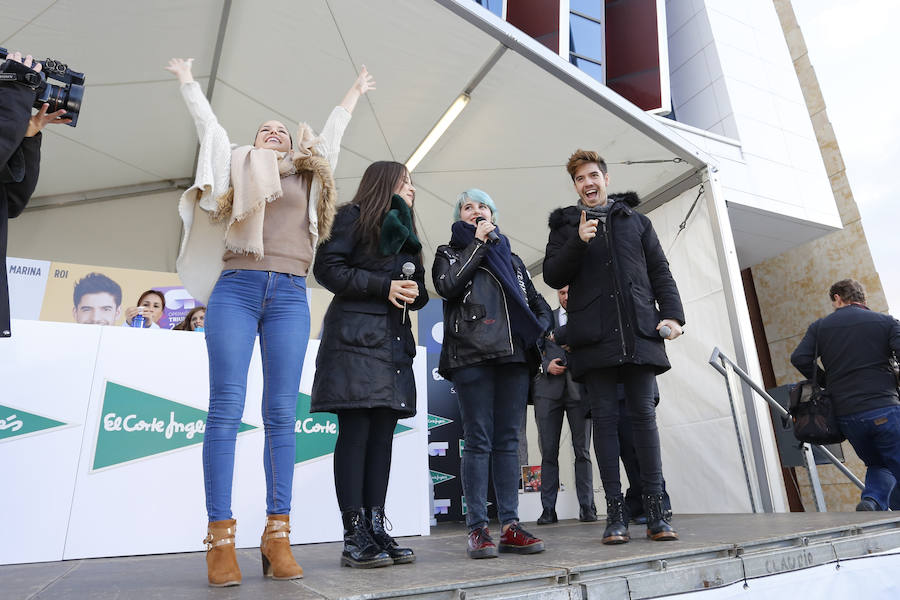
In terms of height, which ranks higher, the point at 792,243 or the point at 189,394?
the point at 792,243

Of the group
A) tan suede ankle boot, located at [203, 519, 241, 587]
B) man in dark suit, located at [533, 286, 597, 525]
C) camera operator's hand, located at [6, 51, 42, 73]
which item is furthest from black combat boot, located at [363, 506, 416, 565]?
man in dark suit, located at [533, 286, 597, 525]

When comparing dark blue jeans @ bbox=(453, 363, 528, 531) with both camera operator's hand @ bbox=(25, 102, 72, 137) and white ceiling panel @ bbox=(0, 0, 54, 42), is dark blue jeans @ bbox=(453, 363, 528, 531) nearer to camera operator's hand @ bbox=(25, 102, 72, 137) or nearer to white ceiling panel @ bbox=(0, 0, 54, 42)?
camera operator's hand @ bbox=(25, 102, 72, 137)

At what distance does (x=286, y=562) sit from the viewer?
57.8 inches

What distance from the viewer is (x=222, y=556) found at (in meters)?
1.40

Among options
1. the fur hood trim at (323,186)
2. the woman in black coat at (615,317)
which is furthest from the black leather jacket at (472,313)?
the fur hood trim at (323,186)

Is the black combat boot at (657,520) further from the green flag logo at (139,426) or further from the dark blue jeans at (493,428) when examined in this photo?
the green flag logo at (139,426)

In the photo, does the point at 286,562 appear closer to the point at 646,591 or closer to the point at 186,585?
the point at 186,585

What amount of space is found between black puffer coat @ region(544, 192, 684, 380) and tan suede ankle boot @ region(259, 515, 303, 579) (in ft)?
3.83

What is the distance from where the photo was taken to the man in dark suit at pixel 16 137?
4.58 feet

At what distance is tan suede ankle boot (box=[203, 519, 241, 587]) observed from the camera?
1.38 metres

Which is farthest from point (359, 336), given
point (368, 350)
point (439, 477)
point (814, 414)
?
point (439, 477)

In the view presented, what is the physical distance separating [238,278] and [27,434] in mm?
1455

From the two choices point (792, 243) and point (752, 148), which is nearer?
point (752, 148)

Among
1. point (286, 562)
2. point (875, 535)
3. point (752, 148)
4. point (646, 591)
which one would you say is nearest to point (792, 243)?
point (752, 148)
